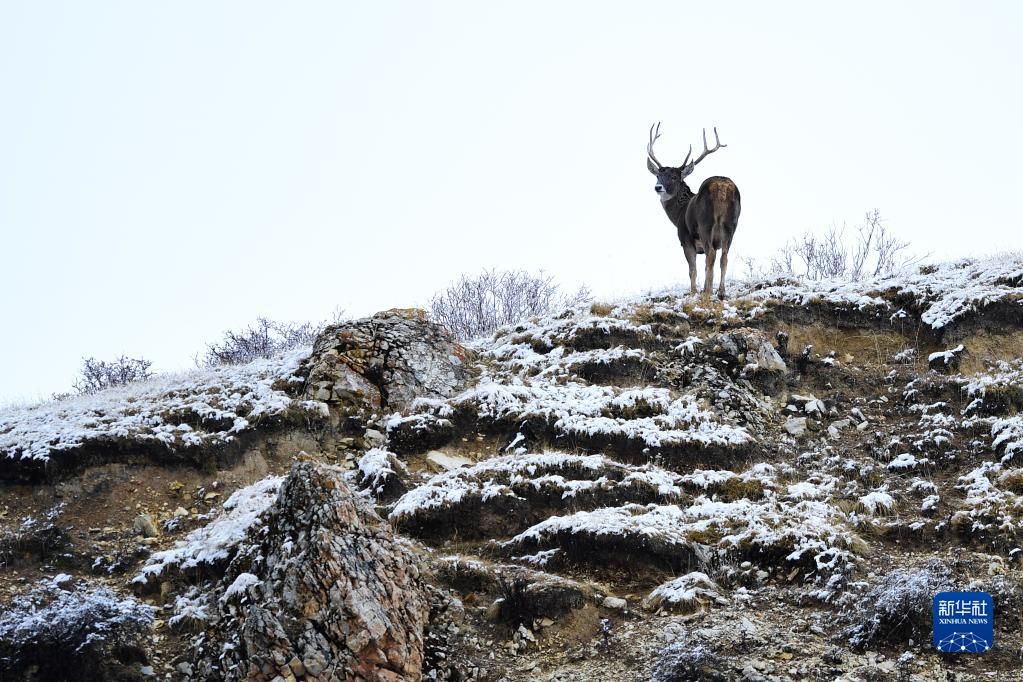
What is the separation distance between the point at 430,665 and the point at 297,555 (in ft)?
5.42

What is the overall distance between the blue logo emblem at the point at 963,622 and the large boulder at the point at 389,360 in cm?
855

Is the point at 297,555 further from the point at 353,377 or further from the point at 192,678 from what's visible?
the point at 353,377

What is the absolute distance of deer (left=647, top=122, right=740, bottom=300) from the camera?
57.6 feet

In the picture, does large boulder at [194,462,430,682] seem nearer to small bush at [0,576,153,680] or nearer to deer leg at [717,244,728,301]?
small bush at [0,576,153,680]

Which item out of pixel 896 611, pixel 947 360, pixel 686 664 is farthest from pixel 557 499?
pixel 947 360

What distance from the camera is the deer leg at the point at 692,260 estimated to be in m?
18.5

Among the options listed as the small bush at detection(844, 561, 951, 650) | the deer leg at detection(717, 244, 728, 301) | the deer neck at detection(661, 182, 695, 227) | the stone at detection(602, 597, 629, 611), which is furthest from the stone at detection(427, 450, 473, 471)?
the deer neck at detection(661, 182, 695, 227)

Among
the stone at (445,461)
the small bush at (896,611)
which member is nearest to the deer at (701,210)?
the stone at (445,461)

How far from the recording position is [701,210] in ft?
58.0

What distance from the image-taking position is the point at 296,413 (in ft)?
45.8

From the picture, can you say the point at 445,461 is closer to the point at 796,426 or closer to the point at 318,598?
the point at 318,598

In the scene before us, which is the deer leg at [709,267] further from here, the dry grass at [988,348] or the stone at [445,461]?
the stone at [445,461]

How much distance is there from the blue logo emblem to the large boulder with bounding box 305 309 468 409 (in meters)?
8.55

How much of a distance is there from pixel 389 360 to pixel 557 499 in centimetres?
493
